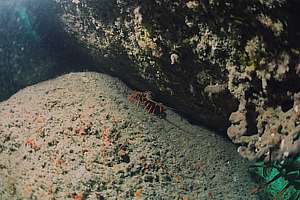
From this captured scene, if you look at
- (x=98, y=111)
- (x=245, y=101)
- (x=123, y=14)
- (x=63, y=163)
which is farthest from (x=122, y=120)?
(x=245, y=101)

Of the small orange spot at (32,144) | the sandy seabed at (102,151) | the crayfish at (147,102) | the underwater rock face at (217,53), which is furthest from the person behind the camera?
the crayfish at (147,102)

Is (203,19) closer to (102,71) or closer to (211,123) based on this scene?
(211,123)

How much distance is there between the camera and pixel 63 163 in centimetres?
353

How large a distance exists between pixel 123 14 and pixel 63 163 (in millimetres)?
1758

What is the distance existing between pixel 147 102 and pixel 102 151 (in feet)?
3.88

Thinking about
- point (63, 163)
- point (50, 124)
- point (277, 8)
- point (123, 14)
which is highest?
point (123, 14)

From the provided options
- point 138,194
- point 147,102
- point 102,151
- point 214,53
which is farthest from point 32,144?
point 214,53

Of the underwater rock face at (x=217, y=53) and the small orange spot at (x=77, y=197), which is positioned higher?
the underwater rock face at (x=217, y=53)

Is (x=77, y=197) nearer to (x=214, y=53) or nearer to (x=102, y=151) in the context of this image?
(x=102, y=151)

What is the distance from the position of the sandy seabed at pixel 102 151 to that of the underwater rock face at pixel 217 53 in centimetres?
48

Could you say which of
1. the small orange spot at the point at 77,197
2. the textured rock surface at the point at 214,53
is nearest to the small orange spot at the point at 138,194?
the small orange spot at the point at 77,197

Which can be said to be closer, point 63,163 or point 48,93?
point 63,163

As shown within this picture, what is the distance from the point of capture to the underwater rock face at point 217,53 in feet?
7.06

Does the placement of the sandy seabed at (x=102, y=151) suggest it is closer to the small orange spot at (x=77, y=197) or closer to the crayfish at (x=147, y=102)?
the small orange spot at (x=77, y=197)
